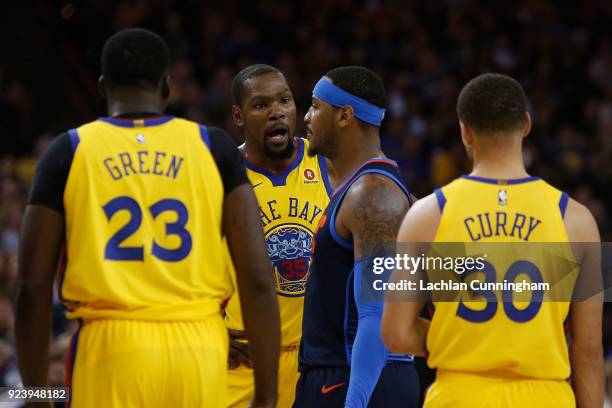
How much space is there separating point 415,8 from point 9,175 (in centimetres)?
731

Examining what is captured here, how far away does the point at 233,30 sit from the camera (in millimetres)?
14992

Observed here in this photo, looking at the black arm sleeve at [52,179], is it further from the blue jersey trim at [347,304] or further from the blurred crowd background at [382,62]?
the blurred crowd background at [382,62]

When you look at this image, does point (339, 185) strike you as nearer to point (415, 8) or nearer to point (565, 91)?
point (565, 91)

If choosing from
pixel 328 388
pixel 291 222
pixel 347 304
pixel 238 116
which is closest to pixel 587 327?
pixel 347 304

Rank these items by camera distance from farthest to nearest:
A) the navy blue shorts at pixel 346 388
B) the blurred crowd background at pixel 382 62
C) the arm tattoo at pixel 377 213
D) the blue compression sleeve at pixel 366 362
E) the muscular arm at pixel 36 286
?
the blurred crowd background at pixel 382 62 < the navy blue shorts at pixel 346 388 < the arm tattoo at pixel 377 213 < the blue compression sleeve at pixel 366 362 < the muscular arm at pixel 36 286

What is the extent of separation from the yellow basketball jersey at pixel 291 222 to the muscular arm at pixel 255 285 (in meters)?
1.75

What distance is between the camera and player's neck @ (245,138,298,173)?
614 centimetres

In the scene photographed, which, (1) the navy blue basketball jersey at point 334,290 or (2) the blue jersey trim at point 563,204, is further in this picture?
(1) the navy blue basketball jersey at point 334,290

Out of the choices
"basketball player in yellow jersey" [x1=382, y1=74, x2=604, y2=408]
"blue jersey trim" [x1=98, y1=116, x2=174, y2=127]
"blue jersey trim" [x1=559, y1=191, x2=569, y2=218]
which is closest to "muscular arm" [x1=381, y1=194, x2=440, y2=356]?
"basketball player in yellow jersey" [x1=382, y1=74, x2=604, y2=408]

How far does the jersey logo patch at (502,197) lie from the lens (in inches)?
154

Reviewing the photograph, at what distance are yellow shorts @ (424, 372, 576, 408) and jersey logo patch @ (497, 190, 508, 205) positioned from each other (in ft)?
2.22

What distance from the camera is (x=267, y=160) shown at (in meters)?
6.15

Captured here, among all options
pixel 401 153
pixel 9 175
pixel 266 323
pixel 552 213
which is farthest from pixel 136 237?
pixel 401 153

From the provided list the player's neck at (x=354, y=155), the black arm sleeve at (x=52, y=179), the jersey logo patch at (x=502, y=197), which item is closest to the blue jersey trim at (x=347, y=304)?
A: the player's neck at (x=354, y=155)
